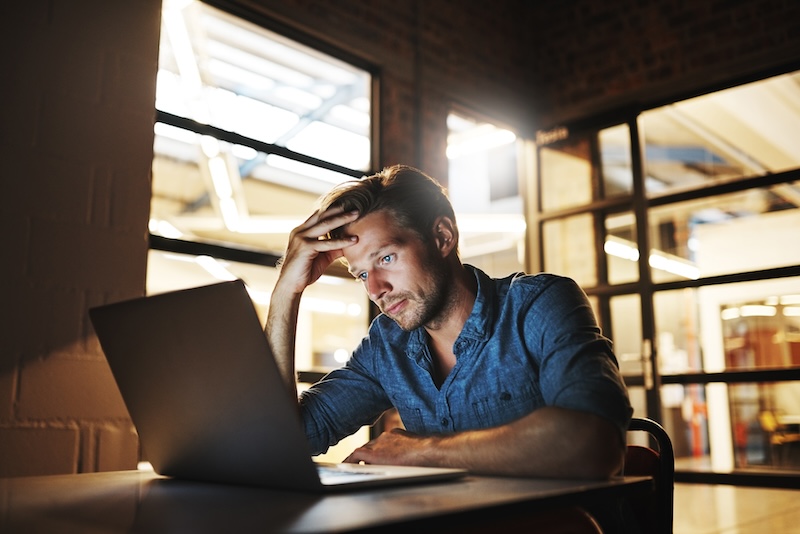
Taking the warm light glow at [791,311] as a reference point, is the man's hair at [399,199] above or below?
above

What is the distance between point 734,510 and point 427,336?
2851 mm

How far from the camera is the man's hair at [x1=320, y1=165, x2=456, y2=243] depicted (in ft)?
5.77

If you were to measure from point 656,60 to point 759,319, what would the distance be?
5.92 ft

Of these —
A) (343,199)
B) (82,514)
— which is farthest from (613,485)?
(343,199)

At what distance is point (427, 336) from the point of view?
1748 millimetres

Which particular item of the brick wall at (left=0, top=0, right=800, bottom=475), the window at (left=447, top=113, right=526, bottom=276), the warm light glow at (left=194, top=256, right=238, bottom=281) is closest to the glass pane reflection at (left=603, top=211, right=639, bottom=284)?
the window at (left=447, top=113, right=526, bottom=276)

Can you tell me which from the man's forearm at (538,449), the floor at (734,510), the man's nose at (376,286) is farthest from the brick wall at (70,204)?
the floor at (734,510)

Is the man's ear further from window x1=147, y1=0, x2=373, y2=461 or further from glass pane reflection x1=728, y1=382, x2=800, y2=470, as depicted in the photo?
glass pane reflection x1=728, y1=382, x2=800, y2=470

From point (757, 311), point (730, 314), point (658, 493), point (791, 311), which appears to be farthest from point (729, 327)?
point (658, 493)

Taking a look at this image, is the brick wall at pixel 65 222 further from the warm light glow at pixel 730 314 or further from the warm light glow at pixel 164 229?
the warm light glow at pixel 730 314

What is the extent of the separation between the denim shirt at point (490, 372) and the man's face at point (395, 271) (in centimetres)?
7

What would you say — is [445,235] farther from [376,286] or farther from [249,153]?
[249,153]

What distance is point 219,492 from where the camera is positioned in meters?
0.98

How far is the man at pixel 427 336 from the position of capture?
4.17 ft
